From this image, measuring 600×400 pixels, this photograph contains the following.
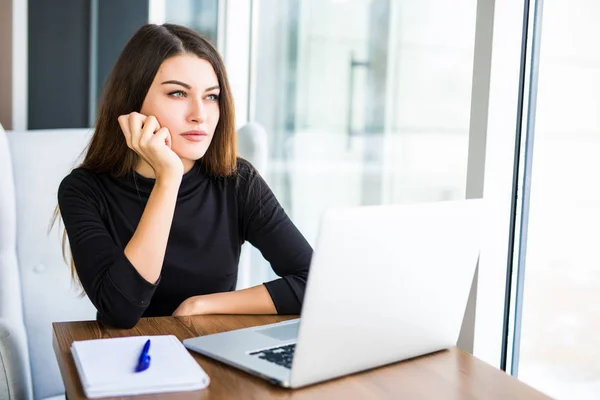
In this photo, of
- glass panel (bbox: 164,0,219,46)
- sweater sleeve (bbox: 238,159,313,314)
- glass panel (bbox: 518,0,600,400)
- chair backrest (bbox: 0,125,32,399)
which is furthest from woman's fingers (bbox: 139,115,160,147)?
glass panel (bbox: 164,0,219,46)

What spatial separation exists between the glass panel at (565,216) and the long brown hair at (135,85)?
2.25 feet

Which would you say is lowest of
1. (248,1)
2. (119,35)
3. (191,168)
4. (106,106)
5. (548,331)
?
(548,331)

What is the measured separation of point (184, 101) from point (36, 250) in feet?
A: 2.34

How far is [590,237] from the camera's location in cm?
129

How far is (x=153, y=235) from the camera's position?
1.29 metres

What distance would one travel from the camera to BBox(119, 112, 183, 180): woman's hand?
1.35m

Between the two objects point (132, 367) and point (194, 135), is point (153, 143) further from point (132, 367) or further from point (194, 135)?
point (132, 367)

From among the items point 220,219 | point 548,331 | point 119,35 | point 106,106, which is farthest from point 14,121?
point 548,331

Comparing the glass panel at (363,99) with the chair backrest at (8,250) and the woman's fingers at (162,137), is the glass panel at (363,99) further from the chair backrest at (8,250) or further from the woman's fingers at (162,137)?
the chair backrest at (8,250)

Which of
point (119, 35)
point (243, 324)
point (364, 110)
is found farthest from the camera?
point (119, 35)

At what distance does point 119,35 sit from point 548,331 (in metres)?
1.78

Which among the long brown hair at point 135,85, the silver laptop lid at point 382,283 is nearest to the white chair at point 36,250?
the long brown hair at point 135,85

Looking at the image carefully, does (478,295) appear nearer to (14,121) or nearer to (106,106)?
(106,106)

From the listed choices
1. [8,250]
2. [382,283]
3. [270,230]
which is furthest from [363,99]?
[382,283]
